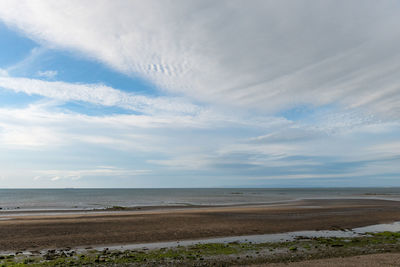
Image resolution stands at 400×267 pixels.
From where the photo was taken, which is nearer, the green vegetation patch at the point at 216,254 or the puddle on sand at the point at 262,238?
the green vegetation patch at the point at 216,254

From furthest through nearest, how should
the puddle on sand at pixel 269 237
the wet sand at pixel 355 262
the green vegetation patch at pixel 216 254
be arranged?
1. the puddle on sand at pixel 269 237
2. the green vegetation patch at pixel 216 254
3. the wet sand at pixel 355 262

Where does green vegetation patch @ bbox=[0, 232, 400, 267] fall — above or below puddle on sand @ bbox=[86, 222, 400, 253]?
above

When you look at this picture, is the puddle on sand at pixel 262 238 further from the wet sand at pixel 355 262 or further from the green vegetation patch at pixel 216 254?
the wet sand at pixel 355 262

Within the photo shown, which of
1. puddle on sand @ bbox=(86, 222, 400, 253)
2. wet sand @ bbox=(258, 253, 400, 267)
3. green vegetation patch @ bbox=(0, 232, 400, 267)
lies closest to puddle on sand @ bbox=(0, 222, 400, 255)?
puddle on sand @ bbox=(86, 222, 400, 253)

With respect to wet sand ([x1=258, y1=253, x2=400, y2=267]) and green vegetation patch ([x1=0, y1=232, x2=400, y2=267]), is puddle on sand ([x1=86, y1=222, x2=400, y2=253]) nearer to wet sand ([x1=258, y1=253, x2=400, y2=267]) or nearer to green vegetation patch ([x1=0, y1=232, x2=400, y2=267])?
green vegetation patch ([x1=0, y1=232, x2=400, y2=267])

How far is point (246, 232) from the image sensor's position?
2508 centimetres

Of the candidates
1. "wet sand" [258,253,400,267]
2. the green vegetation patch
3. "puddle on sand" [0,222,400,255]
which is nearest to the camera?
"wet sand" [258,253,400,267]

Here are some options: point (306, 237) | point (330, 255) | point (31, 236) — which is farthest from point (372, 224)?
point (31, 236)

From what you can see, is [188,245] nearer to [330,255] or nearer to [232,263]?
[232,263]

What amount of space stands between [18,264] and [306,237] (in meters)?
19.6

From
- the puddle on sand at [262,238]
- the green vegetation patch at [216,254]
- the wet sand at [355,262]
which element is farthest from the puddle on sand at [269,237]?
the wet sand at [355,262]

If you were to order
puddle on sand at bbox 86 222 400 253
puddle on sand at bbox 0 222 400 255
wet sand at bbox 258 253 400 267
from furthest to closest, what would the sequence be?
puddle on sand at bbox 86 222 400 253, puddle on sand at bbox 0 222 400 255, wet sand at bbox 258 253 400 267

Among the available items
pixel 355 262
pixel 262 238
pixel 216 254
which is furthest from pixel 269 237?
pixel 355 262

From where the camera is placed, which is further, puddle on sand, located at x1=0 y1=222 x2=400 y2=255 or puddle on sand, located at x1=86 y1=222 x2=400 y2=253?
puddle on sand, located at x1=86 y1=222 x2=400 y2=253
